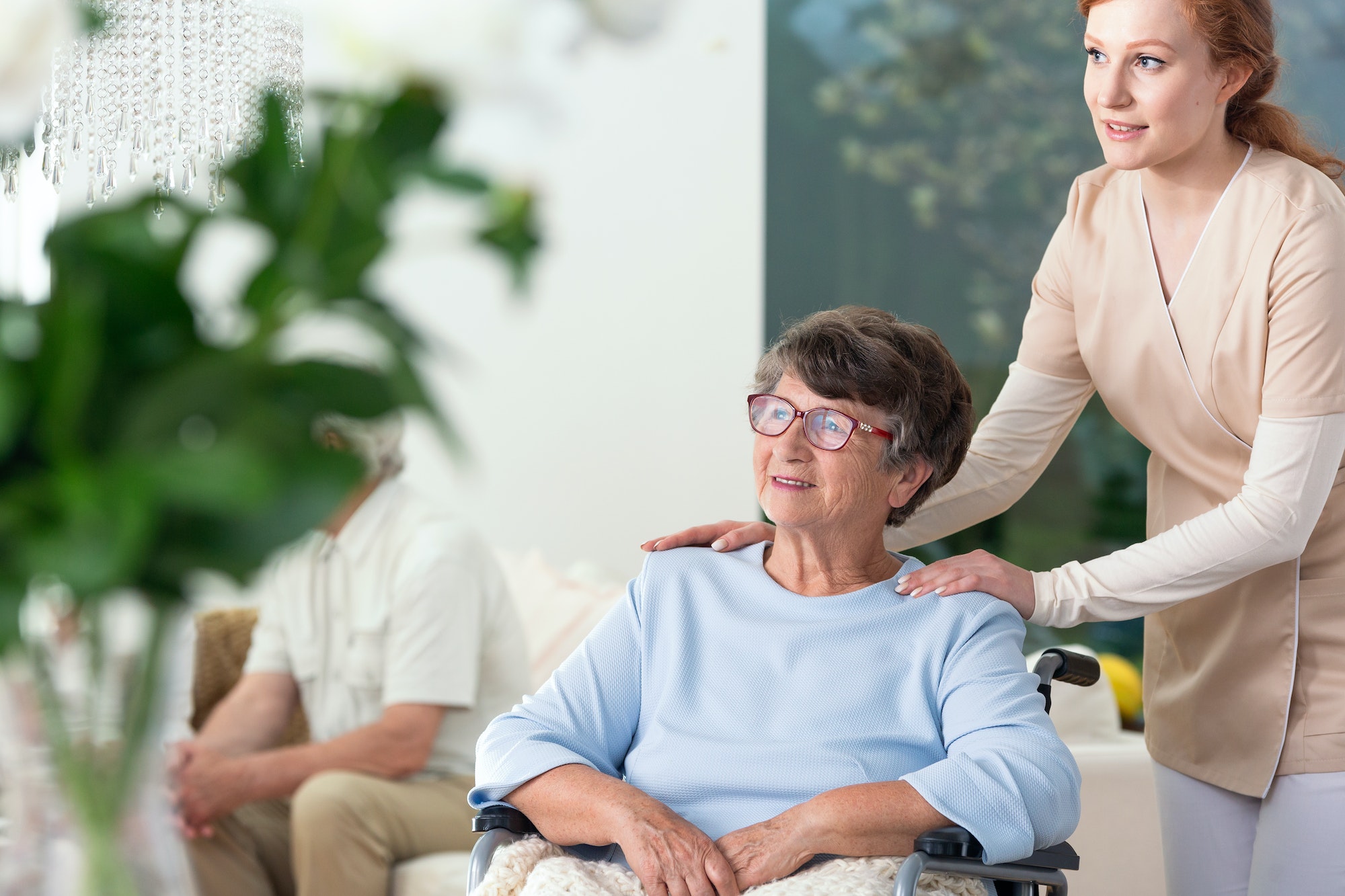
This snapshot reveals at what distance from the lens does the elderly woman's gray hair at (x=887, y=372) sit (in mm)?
1571

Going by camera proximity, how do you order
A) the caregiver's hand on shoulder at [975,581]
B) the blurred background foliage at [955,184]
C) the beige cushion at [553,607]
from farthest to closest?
the blurred background foliage at [955,184] < the beige cushion at [553,607] < the caregiver's hand on shoulder at [975,581]

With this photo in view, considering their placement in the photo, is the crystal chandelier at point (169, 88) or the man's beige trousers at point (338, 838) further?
the man's beige trousers at point (338, 838)

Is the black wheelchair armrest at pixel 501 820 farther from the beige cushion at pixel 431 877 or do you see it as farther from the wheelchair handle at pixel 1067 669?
the beige cushion at pixel 431 877

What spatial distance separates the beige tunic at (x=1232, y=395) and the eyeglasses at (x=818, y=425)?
363 mm

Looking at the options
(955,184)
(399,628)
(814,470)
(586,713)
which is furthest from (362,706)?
(955,184)

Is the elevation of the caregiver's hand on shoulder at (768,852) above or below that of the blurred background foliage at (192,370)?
below

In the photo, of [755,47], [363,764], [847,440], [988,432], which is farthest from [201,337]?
[755,47]

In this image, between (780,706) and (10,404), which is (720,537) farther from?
(10,404)

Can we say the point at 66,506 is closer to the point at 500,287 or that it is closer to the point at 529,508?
the point at 500,287

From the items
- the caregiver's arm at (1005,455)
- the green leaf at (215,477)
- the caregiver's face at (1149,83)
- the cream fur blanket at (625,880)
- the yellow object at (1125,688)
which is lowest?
the yellow object at (1125,688)

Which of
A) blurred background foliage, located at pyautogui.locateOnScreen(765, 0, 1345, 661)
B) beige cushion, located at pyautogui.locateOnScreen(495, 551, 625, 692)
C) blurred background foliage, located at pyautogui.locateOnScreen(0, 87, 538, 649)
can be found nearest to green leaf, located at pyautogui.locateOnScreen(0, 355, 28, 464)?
blurred background foliage, located at pyautogui.locateOnScreen(0, 87, 538, 649)

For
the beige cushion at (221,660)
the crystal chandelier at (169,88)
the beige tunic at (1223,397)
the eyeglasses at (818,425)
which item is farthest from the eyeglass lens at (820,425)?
the beige cushion at (221,660)

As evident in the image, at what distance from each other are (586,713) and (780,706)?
250mm

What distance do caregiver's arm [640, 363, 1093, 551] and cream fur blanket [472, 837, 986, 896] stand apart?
0.51 metres
